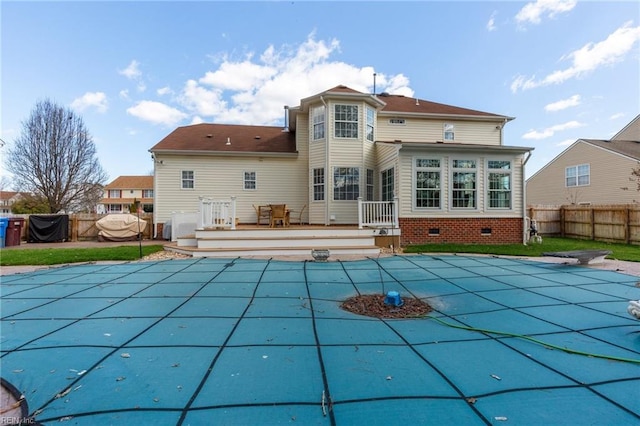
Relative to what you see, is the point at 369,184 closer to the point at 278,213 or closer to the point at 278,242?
the point at 278,213

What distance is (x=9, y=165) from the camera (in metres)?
20.9

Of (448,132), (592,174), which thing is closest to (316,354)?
(448,132)

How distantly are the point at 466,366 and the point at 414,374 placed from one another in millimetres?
547

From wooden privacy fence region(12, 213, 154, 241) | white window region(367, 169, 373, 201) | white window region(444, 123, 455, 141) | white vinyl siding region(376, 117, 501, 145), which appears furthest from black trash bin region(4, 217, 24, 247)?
white window region(444, 123, 455, 141)

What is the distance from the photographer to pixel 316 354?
114 inches

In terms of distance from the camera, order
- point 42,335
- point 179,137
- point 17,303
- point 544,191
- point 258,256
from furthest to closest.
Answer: point 544,191, point 179,137, point 258,256, point 17,303, point 42,335

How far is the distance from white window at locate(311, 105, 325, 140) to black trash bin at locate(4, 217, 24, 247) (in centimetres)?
1348

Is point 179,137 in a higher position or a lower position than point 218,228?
higher

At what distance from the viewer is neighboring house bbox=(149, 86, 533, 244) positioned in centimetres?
1081

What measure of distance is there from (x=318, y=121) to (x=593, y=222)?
13.4 m

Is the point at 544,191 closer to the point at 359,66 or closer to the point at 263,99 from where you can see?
the point at 359,66

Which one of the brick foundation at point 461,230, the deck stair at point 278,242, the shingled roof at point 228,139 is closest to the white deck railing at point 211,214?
the deck stair at point 278,242

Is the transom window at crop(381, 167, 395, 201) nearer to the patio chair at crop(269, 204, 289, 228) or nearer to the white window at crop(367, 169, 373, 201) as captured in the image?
the white window at crop(367, 169, 373, 201)

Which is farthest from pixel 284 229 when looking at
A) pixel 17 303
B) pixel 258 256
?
pixel 17 303
